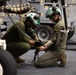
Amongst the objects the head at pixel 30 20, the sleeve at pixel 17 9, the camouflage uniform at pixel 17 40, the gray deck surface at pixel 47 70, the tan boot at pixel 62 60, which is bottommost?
the gray deck surface at pixel 47 70

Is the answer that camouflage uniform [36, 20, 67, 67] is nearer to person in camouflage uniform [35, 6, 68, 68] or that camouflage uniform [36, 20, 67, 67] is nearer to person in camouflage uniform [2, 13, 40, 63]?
person in camouflage uniform [35, 6, 68, 68]

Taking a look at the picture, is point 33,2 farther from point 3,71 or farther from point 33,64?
point 3,71

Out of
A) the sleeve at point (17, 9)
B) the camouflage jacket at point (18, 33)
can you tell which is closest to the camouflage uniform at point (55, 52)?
the camouflage jacket at point (18, 33)

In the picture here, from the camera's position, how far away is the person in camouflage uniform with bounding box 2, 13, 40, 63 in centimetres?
621

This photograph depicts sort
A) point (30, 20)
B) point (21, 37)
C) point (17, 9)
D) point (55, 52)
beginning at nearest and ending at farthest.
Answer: point (17, 9), point (30, 20), point (21, 37), point (55, 52)

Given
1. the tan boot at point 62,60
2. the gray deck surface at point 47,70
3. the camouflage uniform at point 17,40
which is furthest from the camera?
the tan boot at point 62,60

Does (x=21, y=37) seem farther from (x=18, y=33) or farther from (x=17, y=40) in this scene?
(x=17, y=40)

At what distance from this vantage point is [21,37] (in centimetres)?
630

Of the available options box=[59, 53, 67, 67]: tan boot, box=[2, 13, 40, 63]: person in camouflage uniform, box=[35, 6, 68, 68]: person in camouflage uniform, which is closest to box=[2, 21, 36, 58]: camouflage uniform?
box=[2, 13, 40, 63]: person in camouflage uniform

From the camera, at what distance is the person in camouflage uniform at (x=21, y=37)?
6.21m

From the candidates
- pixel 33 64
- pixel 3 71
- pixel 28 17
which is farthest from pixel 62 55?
pixel 3 71

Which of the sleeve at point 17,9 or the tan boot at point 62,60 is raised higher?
the sleeve at point 17,9

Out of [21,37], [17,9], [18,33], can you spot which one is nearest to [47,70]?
[21,37]

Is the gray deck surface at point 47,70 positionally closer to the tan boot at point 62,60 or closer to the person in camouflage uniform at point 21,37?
the tan boot at point 62,60
